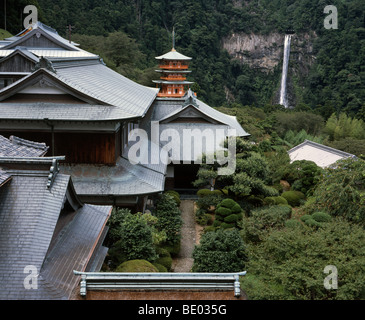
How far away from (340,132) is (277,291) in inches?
1394

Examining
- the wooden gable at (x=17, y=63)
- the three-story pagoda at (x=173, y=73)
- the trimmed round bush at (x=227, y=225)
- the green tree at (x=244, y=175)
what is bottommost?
the trimmed round bush at (x=227, y=225)

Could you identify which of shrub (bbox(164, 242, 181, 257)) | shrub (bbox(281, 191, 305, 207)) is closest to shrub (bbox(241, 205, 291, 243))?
shrub (bbox(164, 242, 181, 257))

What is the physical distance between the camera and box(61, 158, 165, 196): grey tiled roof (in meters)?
15.2

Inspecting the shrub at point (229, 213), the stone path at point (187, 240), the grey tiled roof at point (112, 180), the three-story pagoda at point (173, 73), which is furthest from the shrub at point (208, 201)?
the three-story pagoda at point (173, 73)

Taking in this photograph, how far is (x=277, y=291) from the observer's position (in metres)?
9.27

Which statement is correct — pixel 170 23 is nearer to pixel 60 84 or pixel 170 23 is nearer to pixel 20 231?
pixel 60 84

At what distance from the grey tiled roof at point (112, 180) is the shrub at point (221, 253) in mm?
3463

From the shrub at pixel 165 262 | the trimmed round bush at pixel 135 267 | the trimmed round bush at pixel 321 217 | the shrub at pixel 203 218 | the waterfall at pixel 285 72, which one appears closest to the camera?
the trimmed round bush at pixel 135 267

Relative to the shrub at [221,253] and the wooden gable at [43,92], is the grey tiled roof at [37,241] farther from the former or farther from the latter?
the wooden gable at [43,92]

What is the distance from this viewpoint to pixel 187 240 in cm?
1720

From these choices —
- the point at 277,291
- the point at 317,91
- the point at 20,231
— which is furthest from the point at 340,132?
the point at 317,91

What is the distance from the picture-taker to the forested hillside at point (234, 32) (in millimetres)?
77312

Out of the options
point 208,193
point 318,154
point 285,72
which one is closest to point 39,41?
point 208,193

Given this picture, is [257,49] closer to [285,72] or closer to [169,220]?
[285,72]
